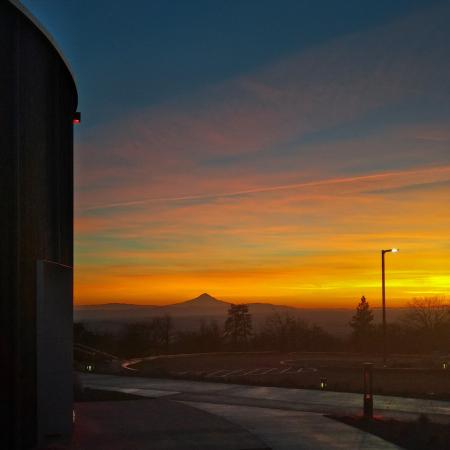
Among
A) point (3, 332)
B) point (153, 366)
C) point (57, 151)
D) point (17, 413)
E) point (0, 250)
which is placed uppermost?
point (57, 151)

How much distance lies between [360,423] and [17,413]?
7247 mm

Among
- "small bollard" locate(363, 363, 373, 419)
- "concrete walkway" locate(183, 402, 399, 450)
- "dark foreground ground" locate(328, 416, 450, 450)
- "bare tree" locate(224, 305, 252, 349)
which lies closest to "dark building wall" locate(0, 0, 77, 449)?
"concrete walkway" locate(183, 402, 399, 450)

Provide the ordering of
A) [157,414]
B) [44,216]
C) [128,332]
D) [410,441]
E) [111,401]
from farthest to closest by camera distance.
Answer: [128,332]
[111,401]
[157,414]
[410,441]
[44,216]

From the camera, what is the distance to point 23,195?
1007 cm

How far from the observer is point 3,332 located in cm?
964

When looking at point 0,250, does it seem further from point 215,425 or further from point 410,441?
point 410,441

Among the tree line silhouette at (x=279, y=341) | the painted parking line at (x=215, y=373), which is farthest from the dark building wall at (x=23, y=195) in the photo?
the tree line silhouette at (x=279, y=341)

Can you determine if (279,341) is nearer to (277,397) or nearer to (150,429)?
(277,397)

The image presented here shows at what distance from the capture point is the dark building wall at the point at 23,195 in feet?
31.6

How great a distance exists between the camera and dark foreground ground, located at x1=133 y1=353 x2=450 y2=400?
2362cm

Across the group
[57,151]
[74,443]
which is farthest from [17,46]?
[74,443]

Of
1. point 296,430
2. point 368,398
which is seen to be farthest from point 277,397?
point 296,430

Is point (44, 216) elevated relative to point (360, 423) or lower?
elevated

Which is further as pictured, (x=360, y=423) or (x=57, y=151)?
(x=360, y=423)
